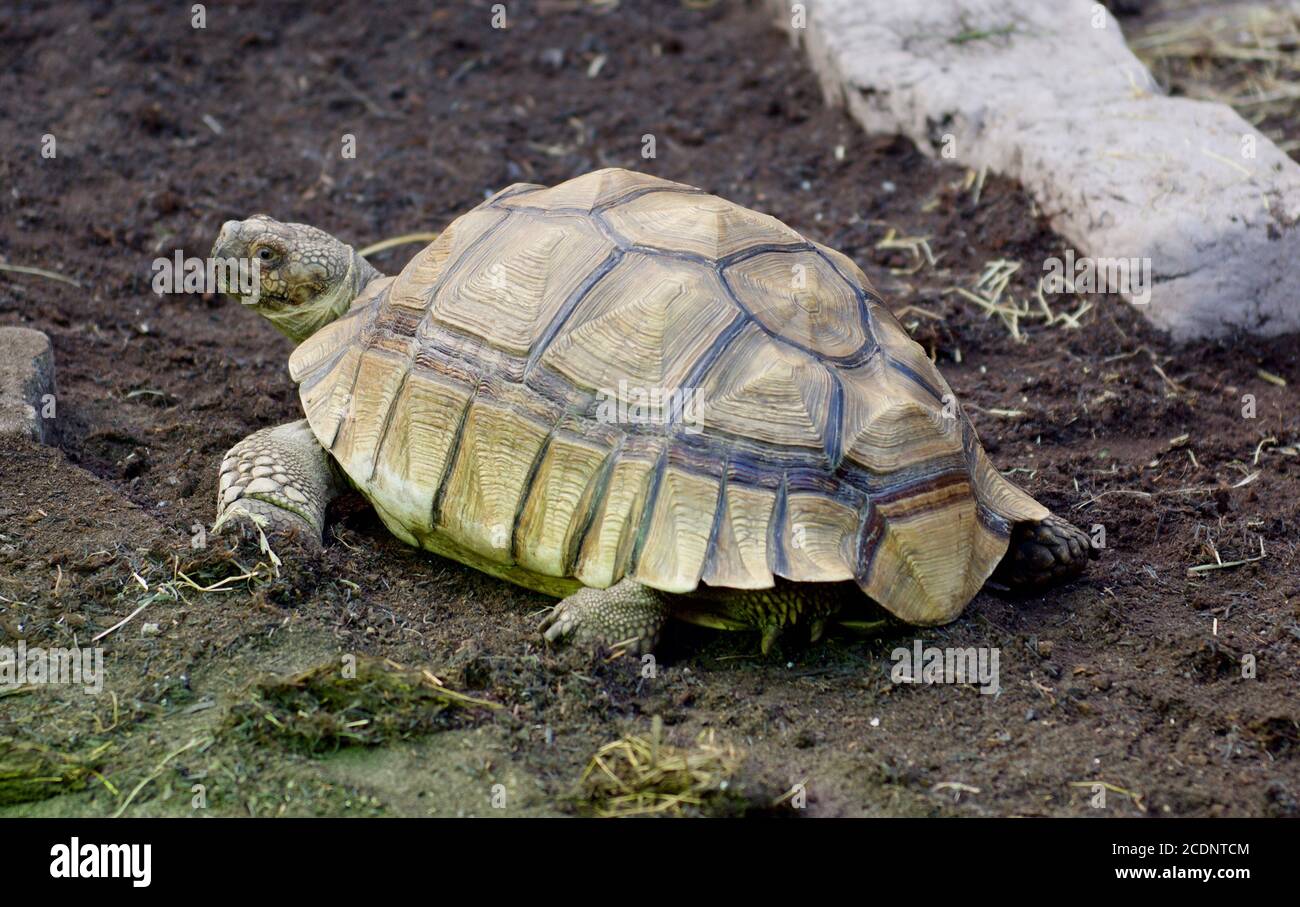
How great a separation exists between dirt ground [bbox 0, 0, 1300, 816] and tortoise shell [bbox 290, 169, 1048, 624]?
31cm

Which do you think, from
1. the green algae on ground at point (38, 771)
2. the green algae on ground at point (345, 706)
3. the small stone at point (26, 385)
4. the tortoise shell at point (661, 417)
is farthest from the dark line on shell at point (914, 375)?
the small stone at point (26, 385)

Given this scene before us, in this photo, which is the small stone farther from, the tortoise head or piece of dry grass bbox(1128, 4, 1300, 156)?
piece of dry grass bbox(1128, 4, 1300, 156)

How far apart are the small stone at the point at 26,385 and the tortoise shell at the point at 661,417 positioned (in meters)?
1.04

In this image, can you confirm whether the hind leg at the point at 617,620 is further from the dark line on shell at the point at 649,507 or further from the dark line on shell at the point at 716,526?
the dark line on shell at the point at 716,526

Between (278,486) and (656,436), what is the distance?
1324mm

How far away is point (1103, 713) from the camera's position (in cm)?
360

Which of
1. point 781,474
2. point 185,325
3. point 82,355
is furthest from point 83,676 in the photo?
point 185,325

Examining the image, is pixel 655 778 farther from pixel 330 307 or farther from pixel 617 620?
pixel 330 307

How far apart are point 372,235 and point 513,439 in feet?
9.61

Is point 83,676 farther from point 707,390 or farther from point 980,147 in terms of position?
point 980,147

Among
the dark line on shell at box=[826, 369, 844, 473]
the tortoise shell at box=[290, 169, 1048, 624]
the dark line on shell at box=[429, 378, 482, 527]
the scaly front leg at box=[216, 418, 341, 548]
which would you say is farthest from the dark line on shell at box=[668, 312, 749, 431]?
the scaly front leg at box=[216, 418, 341, 548]

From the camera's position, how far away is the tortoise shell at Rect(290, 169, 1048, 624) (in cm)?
361

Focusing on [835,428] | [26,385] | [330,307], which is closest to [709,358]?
[835,428]

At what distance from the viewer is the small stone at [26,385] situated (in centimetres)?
445
